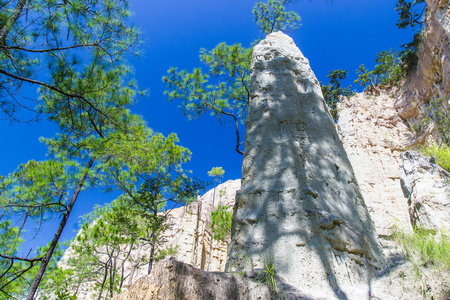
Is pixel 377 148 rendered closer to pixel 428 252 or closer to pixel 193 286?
pixel 428 252

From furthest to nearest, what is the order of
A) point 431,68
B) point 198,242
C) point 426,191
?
point 198,242 → point 431,68 → point 426,191

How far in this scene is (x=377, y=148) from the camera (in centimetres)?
1123

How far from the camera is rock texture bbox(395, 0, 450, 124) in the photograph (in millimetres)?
9703

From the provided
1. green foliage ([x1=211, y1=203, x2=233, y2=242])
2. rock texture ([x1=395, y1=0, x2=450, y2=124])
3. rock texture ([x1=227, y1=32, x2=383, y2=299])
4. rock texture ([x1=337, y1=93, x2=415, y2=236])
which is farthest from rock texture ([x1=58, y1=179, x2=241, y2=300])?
rock texture ([x1=227, y1=32, x2=383, y2=299])

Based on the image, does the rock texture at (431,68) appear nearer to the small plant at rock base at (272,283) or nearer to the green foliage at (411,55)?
the green foliage at (411,55)

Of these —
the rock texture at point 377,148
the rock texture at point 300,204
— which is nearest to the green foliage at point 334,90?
the rock texture at point 377,148

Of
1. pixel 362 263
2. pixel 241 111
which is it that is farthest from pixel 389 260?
pixel 241 111

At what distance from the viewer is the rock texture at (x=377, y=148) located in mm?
9297

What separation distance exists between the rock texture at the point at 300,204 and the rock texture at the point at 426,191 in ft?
6.29

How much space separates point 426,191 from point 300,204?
3.36m

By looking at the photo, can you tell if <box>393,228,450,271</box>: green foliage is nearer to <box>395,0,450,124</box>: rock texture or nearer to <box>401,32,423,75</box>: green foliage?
<box>395,0,450,124</box>: rock texture

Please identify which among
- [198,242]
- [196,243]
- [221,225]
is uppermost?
[198,242]

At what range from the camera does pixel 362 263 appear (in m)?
2.42

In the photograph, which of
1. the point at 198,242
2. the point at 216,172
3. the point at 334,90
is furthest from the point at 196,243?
the point at 334,90
